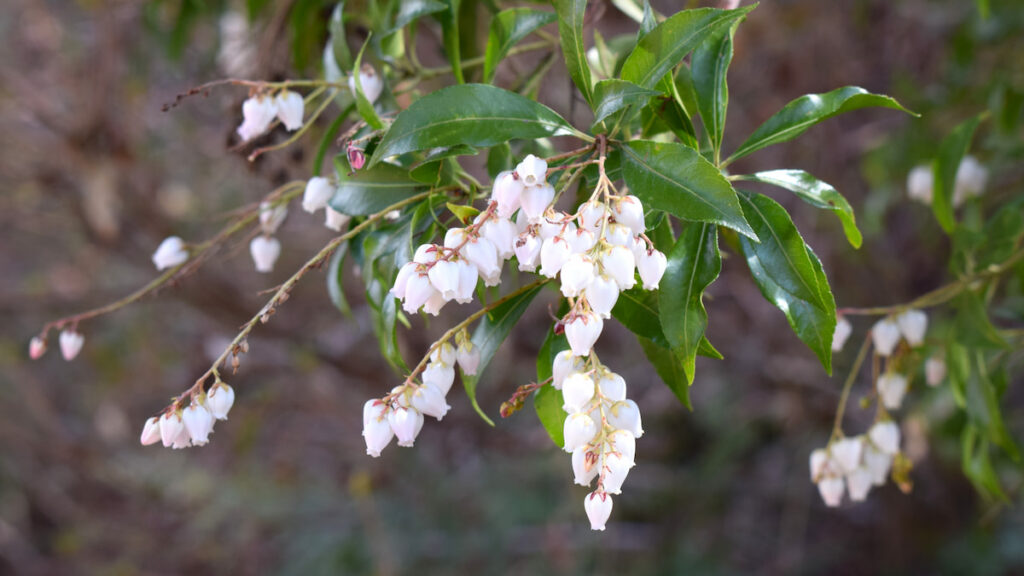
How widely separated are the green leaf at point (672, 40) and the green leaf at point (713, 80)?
0.14 metres

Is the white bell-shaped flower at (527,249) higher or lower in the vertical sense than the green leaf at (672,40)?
lower

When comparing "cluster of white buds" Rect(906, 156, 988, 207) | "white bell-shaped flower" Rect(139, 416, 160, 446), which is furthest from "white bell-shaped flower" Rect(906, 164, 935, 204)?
"white bell-shaped flower" Rect(139, 416, 160, 446)

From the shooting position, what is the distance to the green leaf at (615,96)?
3.08 ft

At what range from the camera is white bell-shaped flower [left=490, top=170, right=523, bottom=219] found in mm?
925

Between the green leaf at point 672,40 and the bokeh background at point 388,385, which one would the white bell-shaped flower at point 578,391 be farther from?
the bokeh background at point 388,385

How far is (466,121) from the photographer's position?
99cm

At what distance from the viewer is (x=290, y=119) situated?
4.31ft

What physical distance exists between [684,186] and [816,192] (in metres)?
0.29

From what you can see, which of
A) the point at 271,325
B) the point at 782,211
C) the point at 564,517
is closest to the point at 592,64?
the point at 782,211

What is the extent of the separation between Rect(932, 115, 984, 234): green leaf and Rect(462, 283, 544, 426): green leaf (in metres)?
0.98

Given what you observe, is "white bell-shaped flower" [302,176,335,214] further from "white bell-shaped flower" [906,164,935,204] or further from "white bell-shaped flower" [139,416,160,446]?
"white bell-shaped flower" [906,164,935,204]

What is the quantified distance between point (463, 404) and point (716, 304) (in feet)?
4.99

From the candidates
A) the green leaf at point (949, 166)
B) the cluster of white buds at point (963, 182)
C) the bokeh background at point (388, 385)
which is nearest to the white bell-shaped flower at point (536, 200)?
the green leaf at point (949, 166)

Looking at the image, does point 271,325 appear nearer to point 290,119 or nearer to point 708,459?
point 290,119
